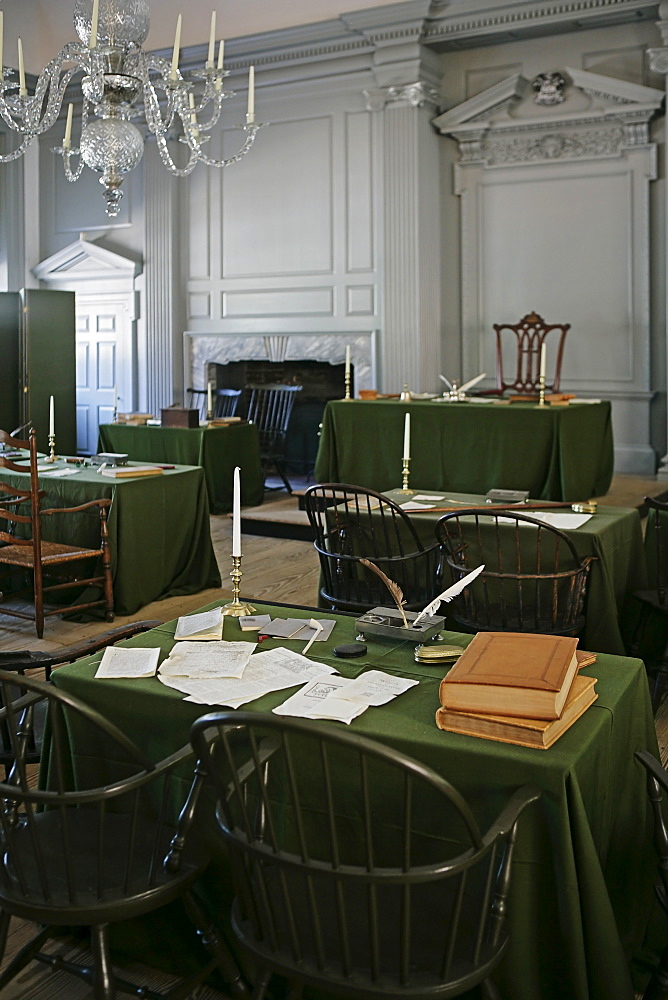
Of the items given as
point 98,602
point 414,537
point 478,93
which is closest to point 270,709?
point 414,537

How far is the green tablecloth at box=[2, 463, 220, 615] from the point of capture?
5414mm

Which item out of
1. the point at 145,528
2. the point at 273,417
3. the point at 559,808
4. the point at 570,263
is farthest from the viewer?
the point at 273,417

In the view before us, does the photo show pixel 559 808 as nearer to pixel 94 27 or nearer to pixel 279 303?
pixel 94 27

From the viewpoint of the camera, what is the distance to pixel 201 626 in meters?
2.73

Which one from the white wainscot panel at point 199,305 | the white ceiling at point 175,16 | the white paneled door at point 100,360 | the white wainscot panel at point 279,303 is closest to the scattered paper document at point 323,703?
the white wainscot panel at point 279,303

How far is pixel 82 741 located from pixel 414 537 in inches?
81.6

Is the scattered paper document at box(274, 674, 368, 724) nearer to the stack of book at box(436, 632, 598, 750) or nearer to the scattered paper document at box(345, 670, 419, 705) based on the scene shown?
the scattered paper document at box(345, 670, 419, 705)

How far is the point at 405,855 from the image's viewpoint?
1596 millimetres

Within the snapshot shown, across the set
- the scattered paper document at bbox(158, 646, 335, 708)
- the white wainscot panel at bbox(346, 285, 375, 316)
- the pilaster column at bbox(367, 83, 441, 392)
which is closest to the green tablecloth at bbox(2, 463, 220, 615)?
the scattered paper document at bbox(158, 646, 335, 708)

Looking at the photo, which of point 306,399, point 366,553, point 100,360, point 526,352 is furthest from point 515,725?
point 100,360

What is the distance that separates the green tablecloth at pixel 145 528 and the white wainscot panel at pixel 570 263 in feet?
14.3

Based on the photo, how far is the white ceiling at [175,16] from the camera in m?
9.50

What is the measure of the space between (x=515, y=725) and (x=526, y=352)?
7.01m

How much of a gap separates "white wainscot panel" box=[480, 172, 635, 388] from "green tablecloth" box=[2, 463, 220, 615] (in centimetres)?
435
